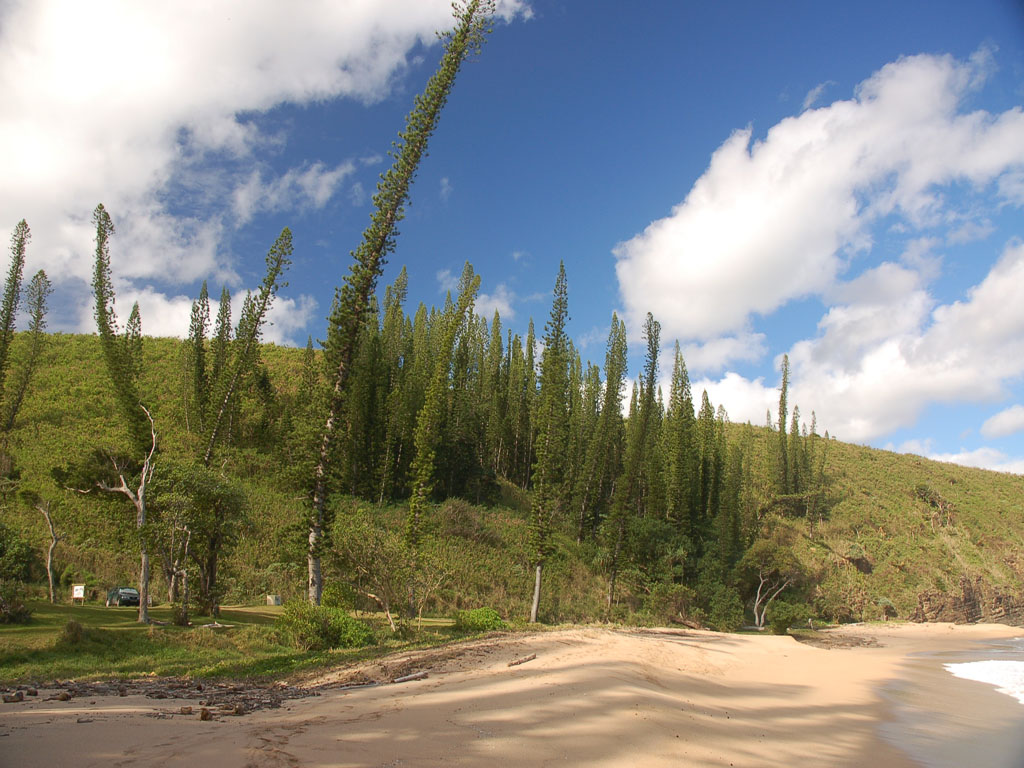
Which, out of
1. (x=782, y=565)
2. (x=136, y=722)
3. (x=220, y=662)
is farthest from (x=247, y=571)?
(x=782, y=565)

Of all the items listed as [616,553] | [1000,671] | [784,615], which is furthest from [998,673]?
[616,553]

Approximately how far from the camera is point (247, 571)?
27.8m

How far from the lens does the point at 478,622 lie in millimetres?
20016

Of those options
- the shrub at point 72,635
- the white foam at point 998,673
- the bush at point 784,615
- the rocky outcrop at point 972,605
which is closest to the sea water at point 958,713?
the white foam at point 998,673

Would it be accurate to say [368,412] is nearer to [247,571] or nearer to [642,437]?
[247,571]

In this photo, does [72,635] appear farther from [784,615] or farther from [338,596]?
[784,615]

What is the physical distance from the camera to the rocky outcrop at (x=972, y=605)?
4380 centimetres

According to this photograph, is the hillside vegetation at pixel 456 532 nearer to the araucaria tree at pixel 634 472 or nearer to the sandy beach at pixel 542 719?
the araucaria tree at pixel 634 472

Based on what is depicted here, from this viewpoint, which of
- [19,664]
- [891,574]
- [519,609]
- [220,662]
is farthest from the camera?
[891,574]

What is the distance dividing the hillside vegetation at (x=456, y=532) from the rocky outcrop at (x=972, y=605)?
0.67 meters

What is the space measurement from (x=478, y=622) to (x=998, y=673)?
19.9 m

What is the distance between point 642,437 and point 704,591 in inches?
484

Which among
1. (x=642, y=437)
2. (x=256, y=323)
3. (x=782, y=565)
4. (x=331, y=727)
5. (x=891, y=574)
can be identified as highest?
(x=256, y=323)

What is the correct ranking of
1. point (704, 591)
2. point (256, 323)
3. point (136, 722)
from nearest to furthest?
point (136, 722) → point (256, 323) → point (704, 591)
